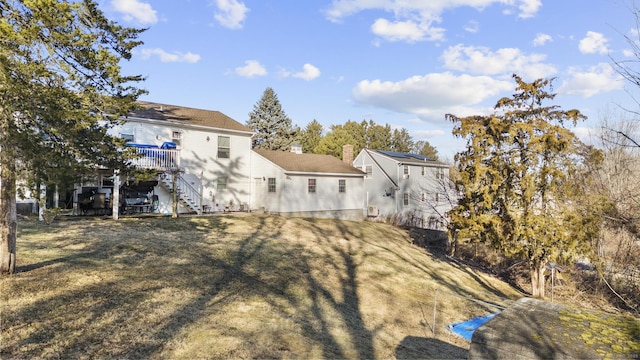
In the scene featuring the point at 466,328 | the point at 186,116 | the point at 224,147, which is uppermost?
the point at 186,116

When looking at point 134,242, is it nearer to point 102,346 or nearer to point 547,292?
point 102,346

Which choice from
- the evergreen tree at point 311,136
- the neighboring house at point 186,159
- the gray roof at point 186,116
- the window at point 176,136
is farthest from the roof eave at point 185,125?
the evergreen tree at point 311,136

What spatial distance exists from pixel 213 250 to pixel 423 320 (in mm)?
7933

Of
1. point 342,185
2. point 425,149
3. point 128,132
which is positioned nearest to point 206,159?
point 128,132

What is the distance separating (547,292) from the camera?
1681cm

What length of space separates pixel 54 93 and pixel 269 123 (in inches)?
1918

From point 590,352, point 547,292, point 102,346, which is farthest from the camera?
point 547,292

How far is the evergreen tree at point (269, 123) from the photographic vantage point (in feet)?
180

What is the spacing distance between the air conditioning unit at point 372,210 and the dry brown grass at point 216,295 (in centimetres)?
1482

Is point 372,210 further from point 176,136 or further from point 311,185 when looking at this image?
point 176,136

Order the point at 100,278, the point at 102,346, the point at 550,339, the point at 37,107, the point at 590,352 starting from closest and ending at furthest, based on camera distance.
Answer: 1. the point at 590,352
2. the point at 550,339
3. the point at 102,346
4. the point at 37,107
5. the point at 100,278

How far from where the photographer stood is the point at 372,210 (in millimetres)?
33500

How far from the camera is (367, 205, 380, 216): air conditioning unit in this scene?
33344 millimetres

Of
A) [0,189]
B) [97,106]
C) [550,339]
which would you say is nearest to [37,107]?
[97,106]
